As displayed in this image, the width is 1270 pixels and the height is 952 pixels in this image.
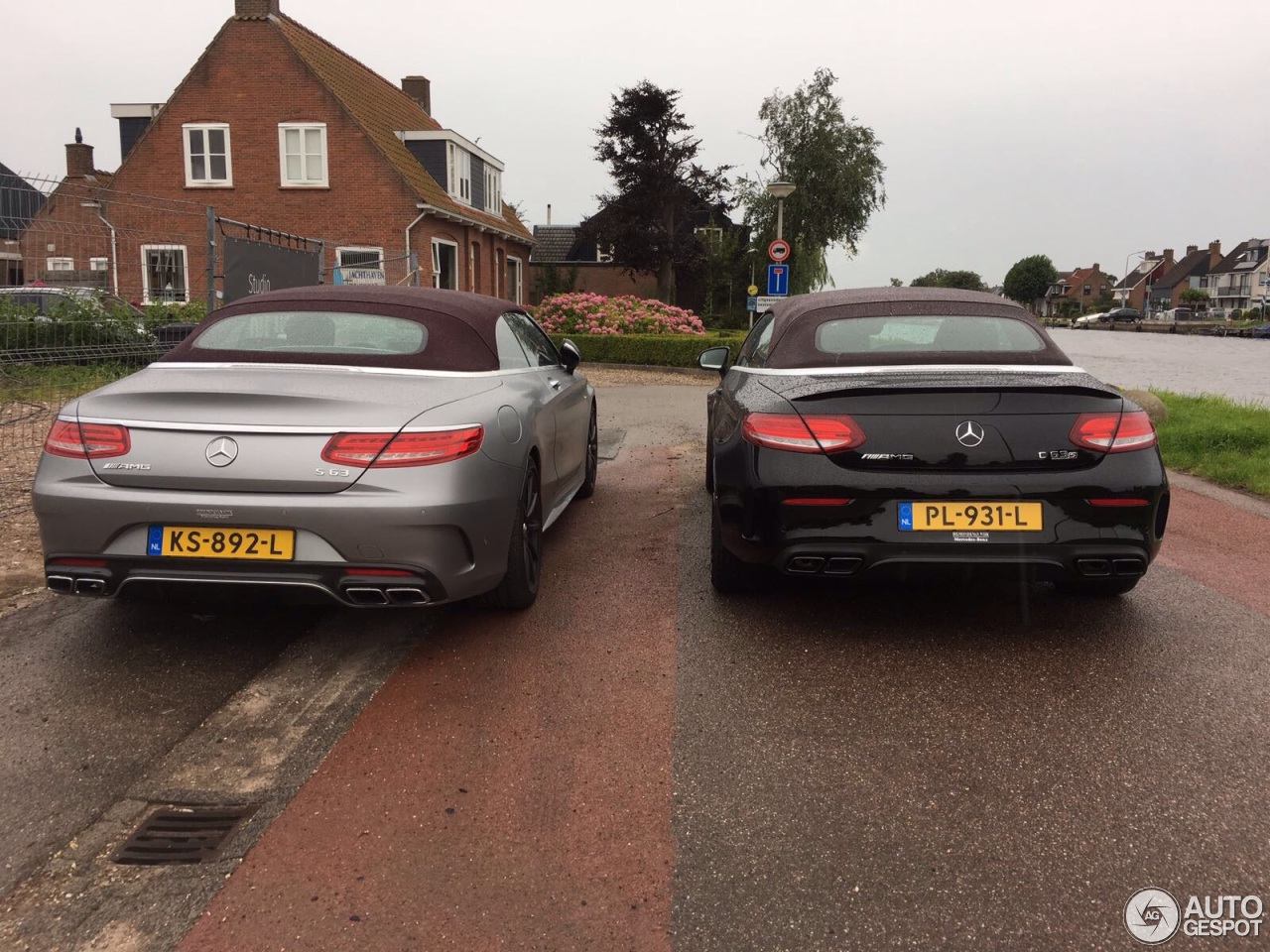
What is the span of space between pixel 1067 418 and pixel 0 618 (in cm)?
463

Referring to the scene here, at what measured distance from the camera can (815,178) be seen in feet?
148

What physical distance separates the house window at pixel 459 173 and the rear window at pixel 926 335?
89.5ft

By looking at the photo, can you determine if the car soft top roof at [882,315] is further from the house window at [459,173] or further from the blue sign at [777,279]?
the house window at [459,173]

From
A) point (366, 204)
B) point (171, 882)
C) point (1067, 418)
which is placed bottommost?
point (171, 882)

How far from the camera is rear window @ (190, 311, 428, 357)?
417cm

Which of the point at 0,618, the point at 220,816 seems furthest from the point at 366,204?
the point at 220,816

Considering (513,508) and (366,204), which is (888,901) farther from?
(366,204)

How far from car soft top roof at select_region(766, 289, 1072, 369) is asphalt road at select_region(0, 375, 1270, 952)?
1.17m

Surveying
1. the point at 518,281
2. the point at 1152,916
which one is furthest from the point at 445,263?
the point at 1152,916

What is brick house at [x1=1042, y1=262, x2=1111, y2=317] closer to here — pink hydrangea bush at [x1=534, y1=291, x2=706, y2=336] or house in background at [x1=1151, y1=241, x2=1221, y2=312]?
house in background at [x1=1151, y1=241, x2=1221, y2=312]

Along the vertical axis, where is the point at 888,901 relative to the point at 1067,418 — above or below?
below

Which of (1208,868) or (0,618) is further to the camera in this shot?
(0,618)

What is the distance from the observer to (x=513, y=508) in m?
3.96

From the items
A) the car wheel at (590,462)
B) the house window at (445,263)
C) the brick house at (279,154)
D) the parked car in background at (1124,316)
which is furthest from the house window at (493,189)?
the parked car in background at (1124,316)
